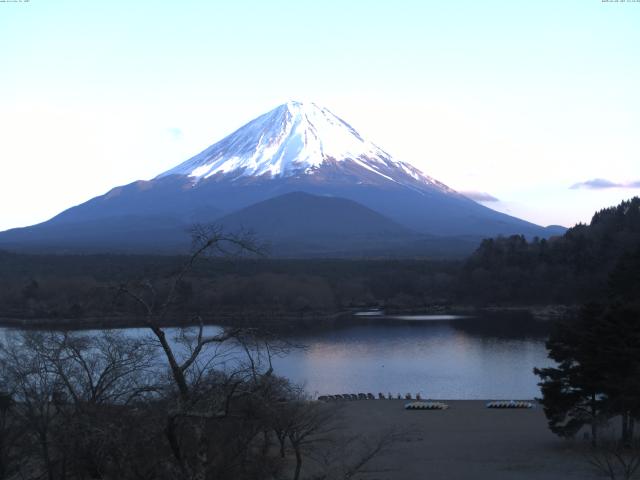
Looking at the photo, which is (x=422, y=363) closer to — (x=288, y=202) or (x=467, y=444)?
(x=467, y=444)

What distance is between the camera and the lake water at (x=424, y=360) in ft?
62.0

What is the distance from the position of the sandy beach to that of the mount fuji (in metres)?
69.0

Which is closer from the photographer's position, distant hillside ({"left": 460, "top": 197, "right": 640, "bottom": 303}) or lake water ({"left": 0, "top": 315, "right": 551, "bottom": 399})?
lake water ({"left": 0, "top": 315, "right": 551, "bottom": 399})

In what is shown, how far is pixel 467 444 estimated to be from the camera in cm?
1256

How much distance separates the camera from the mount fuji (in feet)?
304

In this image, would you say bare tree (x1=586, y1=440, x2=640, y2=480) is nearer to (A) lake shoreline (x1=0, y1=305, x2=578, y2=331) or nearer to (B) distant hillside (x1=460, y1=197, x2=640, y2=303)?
(A) lake shoreline (x1=0, y1=305, x2=578, y2=331)

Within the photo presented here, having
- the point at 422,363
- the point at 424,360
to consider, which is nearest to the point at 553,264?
the point at 424,360

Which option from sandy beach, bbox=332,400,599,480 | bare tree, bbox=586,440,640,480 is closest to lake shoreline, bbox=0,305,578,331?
sandy beach, bbox=332,400,599,480

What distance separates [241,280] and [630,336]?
106ft

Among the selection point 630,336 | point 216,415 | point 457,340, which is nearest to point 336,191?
point 457,340

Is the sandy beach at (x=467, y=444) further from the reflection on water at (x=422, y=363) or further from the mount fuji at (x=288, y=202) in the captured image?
the mount fuji at (x=288, y=202)

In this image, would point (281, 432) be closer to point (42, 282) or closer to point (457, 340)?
point (457, 340)

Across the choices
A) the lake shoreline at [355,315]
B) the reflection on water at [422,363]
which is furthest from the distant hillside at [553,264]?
the reflection on water at [422,363]

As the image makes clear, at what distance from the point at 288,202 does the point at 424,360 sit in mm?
78206
